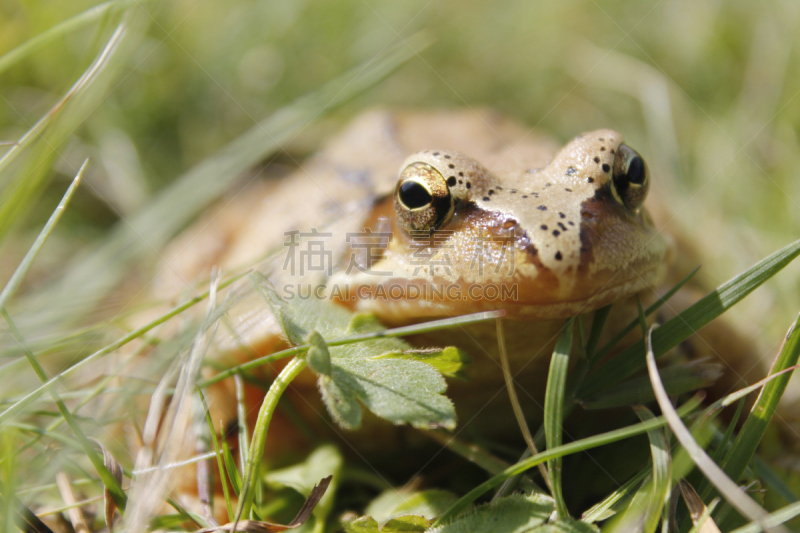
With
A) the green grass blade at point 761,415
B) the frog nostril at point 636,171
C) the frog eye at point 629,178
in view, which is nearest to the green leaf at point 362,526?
the green grass blade at point 761,415

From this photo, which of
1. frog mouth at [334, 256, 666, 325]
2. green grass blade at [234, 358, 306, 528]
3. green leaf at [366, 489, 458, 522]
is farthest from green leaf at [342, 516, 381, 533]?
frog mouth at [334, 256, 666, 325]

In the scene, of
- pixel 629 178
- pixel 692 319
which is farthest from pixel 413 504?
pixel 629 178

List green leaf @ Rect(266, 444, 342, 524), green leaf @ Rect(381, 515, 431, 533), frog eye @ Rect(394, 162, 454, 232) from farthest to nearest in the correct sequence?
frog eye @ Rect(394, 162, 454, 232)
green leaf @ Rect(266, 444, 342, 524)
green leaf @ Rect(381, 515, 431, 533)

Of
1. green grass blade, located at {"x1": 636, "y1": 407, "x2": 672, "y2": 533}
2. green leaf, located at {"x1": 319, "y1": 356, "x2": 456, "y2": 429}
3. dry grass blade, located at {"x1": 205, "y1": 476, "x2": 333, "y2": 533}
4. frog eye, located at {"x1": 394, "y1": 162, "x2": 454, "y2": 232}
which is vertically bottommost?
dry grass blade, located at {"x1": 205, "y1": 476, "x2": 333, "y2": 533}

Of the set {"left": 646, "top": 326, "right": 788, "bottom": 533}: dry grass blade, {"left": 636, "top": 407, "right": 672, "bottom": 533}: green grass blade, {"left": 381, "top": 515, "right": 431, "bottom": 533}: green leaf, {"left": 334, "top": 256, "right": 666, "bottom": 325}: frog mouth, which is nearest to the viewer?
{"left": 646, "top": 326, "right": 788, "bottom": 533}: dry grass blade

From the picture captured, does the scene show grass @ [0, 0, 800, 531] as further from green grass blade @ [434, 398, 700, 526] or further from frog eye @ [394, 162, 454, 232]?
frog eye @ [394, 162, 454, 232]

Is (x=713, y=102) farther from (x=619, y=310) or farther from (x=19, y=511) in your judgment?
(x=19, y=511)

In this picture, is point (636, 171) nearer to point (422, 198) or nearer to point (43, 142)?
point (422, 198)
